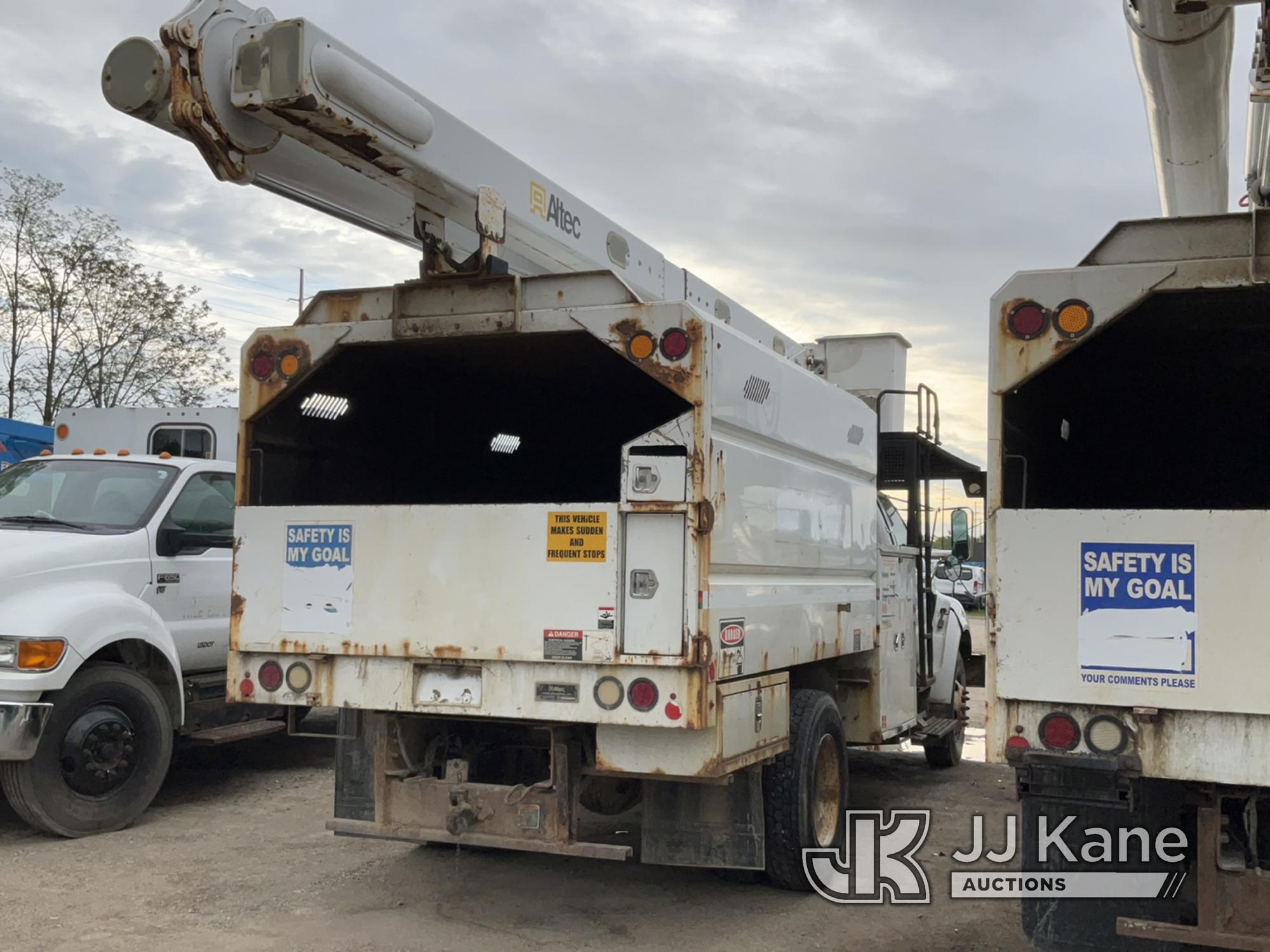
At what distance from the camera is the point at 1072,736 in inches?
155

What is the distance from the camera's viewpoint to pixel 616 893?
5.77 m

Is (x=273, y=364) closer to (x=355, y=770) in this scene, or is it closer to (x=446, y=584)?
(x=446, y=584)

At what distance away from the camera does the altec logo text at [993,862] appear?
419 cm

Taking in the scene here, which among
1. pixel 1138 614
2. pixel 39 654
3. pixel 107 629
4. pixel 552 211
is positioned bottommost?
pixel 39 654

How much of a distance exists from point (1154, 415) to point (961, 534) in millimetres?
2037

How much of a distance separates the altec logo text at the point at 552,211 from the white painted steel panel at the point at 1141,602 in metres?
3.03

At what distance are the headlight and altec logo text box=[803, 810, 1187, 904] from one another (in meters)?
4.01

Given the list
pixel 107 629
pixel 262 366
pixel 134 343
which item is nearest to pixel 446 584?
pixel 262 366

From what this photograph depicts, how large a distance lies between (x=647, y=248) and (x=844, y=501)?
1.92m

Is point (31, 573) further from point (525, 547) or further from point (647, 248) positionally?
point (647, 248)

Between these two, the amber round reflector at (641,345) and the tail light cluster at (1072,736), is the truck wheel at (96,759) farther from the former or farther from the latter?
the tail light cluster at (1072,736)

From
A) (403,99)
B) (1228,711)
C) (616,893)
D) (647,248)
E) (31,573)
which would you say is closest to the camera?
(1228,711)

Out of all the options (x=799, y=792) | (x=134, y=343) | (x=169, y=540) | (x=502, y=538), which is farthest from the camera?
(x=134, y=343)

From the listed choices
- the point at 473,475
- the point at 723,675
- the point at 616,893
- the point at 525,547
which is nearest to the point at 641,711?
the point at 723,675
